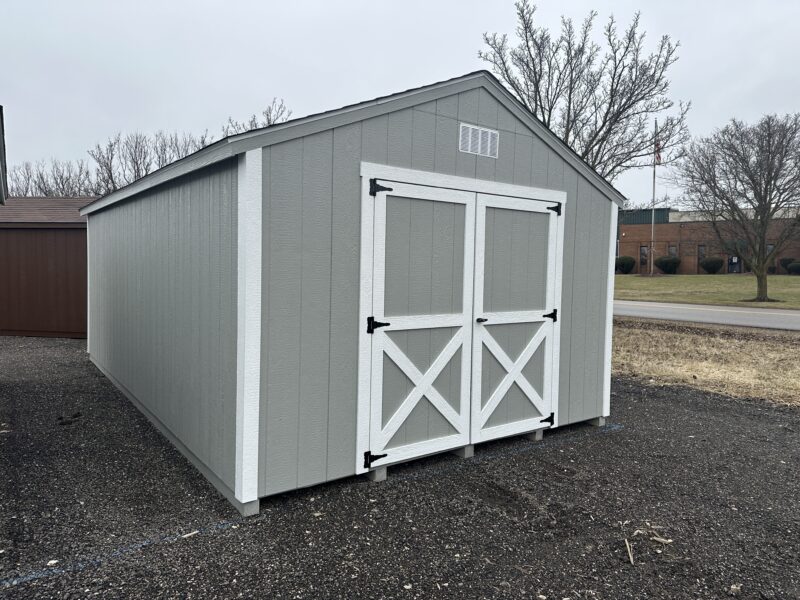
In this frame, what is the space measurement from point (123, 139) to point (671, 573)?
101 feet

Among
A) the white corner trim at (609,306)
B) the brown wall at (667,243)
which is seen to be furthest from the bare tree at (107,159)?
the brown wall at (667,243)

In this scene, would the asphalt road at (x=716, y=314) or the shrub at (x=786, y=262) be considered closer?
the asphalt road at (x=716, y=314)

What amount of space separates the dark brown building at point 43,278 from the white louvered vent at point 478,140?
905 cm

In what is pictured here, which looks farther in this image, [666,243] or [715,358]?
[666,243]

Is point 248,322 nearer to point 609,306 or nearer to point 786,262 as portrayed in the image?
point 609,306

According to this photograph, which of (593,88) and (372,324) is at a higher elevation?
(593,88)

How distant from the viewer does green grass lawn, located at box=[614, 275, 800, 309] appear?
68.6 ft

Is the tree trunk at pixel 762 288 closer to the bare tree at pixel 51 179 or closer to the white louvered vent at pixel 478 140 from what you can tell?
the white louvered vent at pixel 478 140

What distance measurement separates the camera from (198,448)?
4.21 metres

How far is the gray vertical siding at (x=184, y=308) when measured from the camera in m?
3.76

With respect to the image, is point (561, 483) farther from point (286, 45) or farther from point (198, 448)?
point (286, 45)

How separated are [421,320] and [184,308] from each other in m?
1.85

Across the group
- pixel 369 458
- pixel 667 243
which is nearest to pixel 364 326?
pixel 369 458

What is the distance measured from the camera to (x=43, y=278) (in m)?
11.0
